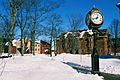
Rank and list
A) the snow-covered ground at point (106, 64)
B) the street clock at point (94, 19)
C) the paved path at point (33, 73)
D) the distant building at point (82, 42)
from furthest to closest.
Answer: the distant building at point (82, 42)
the snow-covered ground at point (106, 64)
the street clock at point (94, 19)
the paved path at point (33, 73)

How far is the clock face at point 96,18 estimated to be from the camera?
40.1 feet

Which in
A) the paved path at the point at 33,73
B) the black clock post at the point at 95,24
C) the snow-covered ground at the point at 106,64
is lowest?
the snow-covered ground at the point at 106,64

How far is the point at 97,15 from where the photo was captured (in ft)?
40.5

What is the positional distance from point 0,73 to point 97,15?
548 centimetres

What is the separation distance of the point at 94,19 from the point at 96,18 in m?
0.12

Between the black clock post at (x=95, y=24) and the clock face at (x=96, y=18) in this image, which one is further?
the clock face at (x=96, y=18)

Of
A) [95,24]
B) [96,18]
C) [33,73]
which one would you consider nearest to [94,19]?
[96,18]

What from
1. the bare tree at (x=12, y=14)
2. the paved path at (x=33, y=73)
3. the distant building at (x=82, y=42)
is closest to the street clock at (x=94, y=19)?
the paved path at (x=33, y=73)

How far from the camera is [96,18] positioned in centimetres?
1233

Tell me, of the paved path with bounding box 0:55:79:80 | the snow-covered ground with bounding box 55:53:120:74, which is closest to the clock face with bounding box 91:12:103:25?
the paved path with bounding box 0:55:79:80

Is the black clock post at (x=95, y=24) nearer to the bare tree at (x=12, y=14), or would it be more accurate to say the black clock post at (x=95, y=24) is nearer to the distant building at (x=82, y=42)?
the bare tree at (x=12, y=14)

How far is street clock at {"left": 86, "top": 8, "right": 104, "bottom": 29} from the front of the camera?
12.2 meters

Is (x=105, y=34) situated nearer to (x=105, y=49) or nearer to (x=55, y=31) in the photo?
(x=105, y=49)

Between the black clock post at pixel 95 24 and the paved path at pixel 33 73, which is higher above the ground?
the black clock post at pixel 95 24
